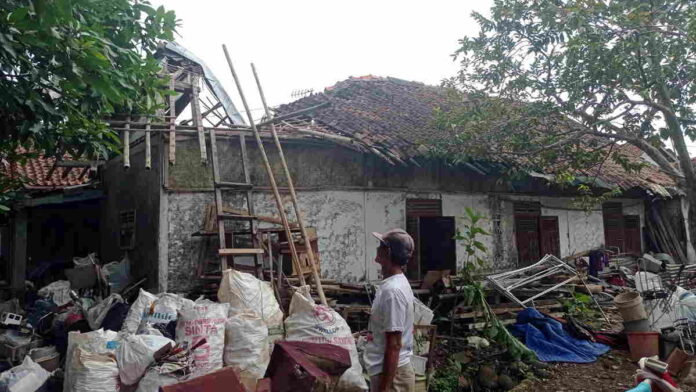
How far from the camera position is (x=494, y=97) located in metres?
8.12

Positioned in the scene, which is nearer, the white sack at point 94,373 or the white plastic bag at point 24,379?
the white sack at point 94,373

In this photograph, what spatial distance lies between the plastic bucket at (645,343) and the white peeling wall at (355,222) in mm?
3327

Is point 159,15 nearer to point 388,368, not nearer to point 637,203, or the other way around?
point 388,368

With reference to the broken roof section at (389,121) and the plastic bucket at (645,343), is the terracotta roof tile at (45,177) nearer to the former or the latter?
the broken roof section at (389,121)

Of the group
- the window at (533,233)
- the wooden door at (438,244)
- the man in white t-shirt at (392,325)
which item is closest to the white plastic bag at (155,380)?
the man in white t-shirt at (392,325)

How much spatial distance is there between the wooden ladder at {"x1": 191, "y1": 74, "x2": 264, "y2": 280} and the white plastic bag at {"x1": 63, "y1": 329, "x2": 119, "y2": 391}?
5.87 ft

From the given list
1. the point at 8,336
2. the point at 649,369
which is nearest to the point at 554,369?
the point at 649,369

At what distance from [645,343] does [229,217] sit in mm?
5923

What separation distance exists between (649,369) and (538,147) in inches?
256

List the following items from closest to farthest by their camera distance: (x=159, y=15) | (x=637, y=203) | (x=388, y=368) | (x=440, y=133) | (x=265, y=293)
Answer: (x=388, y=368) → (x=159, y=15) → (x=265, y=293) → (x=440, y=133) → (x=637, y=203)

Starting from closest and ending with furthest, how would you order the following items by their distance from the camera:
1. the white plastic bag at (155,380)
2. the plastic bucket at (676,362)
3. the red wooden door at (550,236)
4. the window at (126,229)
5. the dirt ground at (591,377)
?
the plastic bucket at (676,362), the white plastic bag at (155,380), the dirt ground at (591,377), the window at (126,229), the red wooden door at (550,236)

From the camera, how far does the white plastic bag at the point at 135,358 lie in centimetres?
392

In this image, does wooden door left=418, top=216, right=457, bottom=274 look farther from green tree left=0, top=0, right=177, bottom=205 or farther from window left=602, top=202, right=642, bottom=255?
green tree left=0, top=0, right=177, bottom=205

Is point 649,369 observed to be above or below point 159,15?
below
